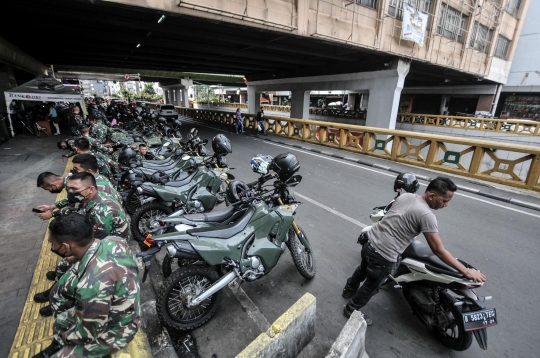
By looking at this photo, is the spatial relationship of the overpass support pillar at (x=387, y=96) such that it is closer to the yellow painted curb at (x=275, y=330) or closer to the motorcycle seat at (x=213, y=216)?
the motorcycle seat at (x=213, y=216)

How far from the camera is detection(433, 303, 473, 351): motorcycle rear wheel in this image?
2.39 m

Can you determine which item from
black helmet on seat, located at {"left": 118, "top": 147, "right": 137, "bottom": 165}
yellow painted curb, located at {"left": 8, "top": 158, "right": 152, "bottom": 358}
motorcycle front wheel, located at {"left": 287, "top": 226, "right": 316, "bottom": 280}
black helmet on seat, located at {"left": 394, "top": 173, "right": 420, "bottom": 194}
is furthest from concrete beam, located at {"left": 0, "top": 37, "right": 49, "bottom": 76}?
black helmet on seat, located at {"left": 394, "top": 173, "right": 420, "bottom": 194}

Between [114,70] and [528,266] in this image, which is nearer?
[528,266]

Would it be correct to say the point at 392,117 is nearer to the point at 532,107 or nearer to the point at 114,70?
the point at 532,107

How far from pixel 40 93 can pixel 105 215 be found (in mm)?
A: 12834

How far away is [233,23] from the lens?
31.0 ft

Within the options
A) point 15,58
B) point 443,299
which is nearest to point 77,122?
point 15,58

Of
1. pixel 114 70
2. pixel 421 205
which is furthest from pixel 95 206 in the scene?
pixel 114 70

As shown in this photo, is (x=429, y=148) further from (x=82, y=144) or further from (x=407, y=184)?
(x=82, y=144)

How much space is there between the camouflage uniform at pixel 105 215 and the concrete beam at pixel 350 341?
2376mm

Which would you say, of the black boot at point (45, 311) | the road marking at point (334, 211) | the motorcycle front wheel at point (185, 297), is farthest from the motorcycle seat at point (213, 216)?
the road marking at point (334, 211)

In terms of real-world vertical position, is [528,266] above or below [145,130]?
below

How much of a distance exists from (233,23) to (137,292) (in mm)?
9955

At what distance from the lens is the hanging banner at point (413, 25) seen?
1323 centimetres
